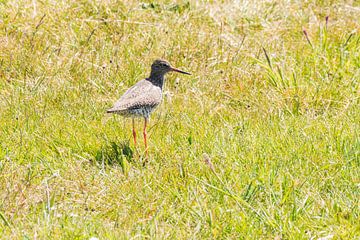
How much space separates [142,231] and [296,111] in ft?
8.33

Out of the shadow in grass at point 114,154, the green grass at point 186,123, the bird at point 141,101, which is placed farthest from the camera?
the bird at point 141,101

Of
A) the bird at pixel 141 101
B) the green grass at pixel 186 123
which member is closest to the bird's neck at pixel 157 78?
the bird at pixel 141 101

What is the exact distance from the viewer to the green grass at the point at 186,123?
5031 mm

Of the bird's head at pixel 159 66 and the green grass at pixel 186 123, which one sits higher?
the bird's head at pixel 159 66

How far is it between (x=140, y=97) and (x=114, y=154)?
0.53m

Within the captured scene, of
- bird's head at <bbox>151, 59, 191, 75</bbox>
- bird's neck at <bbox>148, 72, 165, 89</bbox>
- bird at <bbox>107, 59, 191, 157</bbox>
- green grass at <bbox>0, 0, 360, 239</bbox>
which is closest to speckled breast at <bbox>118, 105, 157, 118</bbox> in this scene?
bird at <bbox>107, 59, 191, 157</bbox>

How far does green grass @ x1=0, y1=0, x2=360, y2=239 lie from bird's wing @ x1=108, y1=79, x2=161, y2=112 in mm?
291

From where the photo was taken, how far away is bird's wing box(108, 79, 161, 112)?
237 inches

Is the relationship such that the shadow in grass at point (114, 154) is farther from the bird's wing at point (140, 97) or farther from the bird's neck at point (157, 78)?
the bird's neck at point (157, 78)

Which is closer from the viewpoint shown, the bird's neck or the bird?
the bird

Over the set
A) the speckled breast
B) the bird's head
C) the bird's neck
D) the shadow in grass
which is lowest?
the shadow in grass

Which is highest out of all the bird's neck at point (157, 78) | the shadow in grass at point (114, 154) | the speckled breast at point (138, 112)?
the bird's neck at point (157, 78)

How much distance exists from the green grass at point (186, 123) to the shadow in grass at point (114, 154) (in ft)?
0.04

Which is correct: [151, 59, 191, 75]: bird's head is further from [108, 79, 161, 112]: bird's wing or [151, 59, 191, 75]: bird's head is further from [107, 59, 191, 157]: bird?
[108, 79, 161, 112]: bird's wing
